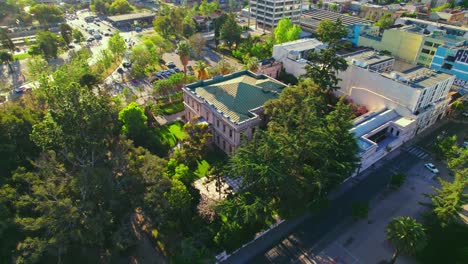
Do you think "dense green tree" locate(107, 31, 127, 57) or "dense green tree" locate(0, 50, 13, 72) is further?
"dense green tree" locate(107, 31, 127, 57)

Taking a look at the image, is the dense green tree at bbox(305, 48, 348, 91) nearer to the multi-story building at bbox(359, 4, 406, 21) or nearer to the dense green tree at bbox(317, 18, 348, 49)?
the dense green tree at bbox(317, 18, 348, 49)

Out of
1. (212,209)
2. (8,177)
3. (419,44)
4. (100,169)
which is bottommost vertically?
(212,209)

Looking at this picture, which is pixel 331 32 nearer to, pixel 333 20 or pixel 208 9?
pixel 333 20

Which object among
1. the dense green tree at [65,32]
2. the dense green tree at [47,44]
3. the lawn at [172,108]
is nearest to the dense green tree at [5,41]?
the dense green tree at [47,44]

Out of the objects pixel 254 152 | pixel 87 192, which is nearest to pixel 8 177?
pixel 87 192

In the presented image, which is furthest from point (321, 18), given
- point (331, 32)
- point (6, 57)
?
point (6, 57)

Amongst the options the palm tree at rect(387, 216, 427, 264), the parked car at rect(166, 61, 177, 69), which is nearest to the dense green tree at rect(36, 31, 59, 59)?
the parked car at rect(166, 61, 177, 69)

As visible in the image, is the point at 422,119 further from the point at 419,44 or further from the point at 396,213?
the point at 419,44
